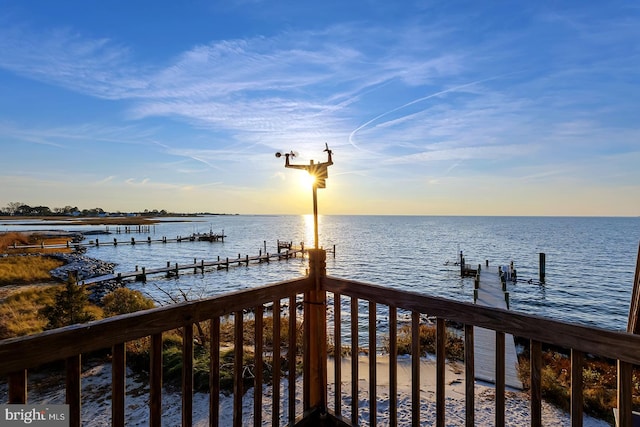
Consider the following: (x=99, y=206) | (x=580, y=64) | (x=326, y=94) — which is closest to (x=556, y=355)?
(x=580, y=64)

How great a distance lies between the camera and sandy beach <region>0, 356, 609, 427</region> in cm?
354

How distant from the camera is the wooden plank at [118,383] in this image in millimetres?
1359

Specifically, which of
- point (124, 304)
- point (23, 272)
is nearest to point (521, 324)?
point (124, 304)

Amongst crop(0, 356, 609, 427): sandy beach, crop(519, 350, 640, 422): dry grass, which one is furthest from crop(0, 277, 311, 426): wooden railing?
crop(519, 350, 640, 422): dry grass

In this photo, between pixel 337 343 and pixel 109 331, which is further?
pixel 337 343

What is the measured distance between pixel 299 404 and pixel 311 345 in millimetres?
2202

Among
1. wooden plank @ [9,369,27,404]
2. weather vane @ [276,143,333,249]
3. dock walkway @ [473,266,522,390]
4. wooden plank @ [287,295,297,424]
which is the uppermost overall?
weather vane @ [276,143,333,249]

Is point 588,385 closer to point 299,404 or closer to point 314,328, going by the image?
point 299,404

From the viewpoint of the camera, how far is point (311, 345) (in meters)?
2.49

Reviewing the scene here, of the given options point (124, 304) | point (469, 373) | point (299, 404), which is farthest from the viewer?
point (124, 304)

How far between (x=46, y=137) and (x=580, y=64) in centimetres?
2004

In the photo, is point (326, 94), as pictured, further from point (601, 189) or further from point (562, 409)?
point (601, 189)

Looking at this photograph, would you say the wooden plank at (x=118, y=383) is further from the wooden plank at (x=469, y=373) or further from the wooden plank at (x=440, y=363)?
the wooden plank at (x=469, y=373)

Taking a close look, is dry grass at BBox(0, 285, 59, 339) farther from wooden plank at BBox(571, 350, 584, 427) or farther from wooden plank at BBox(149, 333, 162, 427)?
wooden plank at BBox(571, 350, 584, 427)
